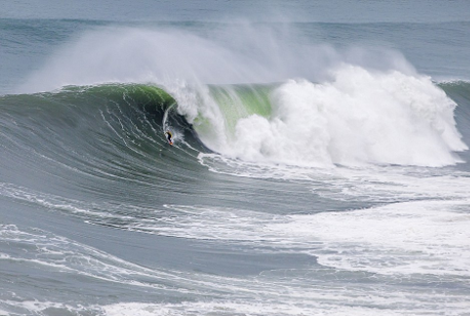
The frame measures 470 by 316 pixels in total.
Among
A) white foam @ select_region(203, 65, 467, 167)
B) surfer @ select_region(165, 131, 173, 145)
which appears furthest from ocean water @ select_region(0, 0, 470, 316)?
surfer @ select_region(165, 131, 173, 145)

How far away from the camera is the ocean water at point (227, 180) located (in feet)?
36.5

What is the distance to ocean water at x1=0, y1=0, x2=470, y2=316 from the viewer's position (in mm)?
11133

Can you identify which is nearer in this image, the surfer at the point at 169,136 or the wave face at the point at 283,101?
the surfer at the point at 169,136

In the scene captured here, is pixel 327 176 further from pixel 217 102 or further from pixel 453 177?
pixel 217 102

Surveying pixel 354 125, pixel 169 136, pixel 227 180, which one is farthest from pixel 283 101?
pixel 227 180

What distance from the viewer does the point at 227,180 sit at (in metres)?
17.9

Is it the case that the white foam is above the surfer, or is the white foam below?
above

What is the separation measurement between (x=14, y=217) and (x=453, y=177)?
11.0m

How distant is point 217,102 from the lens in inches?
896

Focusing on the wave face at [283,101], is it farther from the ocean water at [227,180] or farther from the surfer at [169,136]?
the surfer at [169,136]

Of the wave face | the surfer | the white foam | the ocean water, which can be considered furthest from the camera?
the wave face

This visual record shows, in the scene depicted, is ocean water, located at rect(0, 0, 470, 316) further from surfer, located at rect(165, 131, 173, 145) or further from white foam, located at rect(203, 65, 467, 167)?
surfer, located at rect(165, 131, 173, 145)

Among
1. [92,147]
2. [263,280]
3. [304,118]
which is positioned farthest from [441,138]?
[263,280]

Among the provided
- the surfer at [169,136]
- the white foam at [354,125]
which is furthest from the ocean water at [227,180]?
the surfer at [169,136]
